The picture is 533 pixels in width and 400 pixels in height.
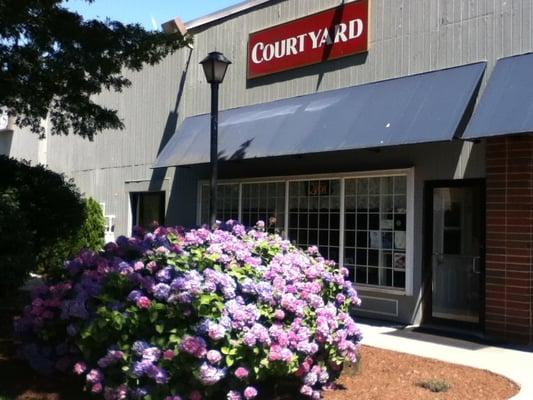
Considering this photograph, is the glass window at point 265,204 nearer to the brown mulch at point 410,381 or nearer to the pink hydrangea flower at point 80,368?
the brown mulch at point 410,381

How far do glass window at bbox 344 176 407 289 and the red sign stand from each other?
2332 mm

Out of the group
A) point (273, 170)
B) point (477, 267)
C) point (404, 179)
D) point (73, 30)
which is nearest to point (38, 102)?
point (73, 30)

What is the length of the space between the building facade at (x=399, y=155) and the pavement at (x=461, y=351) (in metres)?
0.58

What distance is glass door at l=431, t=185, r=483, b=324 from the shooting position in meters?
8.97

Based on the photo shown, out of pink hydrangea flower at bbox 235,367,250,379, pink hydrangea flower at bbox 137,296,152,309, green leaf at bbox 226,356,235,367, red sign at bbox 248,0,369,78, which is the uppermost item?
red sign at bbox 248,0,369,78

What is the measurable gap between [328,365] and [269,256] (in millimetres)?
1194

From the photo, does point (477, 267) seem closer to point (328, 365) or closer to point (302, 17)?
point (328, 365)

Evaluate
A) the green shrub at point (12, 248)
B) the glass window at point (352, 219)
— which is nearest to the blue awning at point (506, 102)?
the glass window at point (352, 219)

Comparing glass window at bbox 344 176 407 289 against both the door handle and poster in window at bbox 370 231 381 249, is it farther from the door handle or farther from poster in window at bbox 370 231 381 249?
the door handle

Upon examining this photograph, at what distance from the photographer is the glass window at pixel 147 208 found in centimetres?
1523

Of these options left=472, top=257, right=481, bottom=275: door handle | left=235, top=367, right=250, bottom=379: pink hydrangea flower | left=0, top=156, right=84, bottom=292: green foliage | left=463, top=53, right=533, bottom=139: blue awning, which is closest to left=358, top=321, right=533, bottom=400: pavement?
left=472, top=257, right=481, bottom=275: door handle

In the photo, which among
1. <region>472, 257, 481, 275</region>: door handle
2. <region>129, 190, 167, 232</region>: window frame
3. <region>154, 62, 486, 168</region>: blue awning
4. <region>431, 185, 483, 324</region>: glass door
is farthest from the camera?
<region>129, 190, 167, 232</region>: window frame

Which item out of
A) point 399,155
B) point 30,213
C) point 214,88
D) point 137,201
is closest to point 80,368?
point 30,213

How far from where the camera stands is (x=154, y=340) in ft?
16.9
